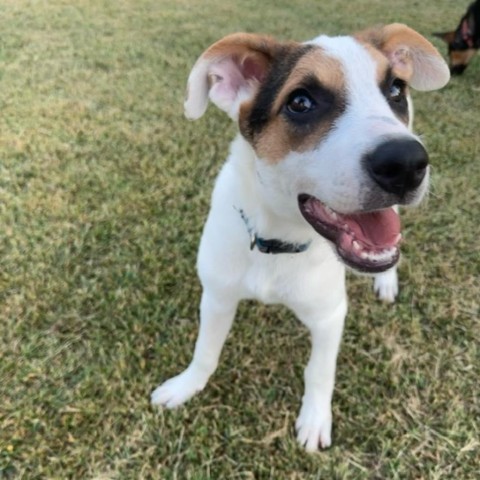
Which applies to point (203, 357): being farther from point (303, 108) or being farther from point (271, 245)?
point (303, 108)

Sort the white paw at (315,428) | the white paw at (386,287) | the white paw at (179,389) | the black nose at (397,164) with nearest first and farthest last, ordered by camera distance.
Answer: the black nose at (397,164) < the white paw at (315,428) < the white paw at (179,389) < the white paw at (386,287)

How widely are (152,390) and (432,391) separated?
147cm

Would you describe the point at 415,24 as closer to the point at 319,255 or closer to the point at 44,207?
the point at 44,207

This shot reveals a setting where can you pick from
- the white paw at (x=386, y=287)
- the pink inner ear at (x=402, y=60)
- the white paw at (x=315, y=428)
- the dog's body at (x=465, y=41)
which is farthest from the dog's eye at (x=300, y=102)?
the dog's body at (x=465, y=41)

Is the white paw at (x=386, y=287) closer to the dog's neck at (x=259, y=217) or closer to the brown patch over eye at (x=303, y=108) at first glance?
the dog's neck at (x=259, y=217)

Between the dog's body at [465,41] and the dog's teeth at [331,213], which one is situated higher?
the dog's teeth at [331,213]

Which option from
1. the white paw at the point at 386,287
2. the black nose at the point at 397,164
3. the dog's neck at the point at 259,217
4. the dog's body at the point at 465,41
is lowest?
the dog's body at the point at 465,41

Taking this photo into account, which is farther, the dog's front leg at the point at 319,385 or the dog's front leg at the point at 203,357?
the dog's front leg at the point at 203,357

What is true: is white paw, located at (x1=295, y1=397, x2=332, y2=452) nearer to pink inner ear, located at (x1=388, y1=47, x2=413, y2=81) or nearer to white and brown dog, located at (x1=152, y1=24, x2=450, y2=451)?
white and brown dog, located at (x1=152, y1=24, x2=450, y2=451)

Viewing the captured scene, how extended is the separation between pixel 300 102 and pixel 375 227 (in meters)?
0.53

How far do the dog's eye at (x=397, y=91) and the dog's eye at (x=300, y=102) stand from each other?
0.34 m

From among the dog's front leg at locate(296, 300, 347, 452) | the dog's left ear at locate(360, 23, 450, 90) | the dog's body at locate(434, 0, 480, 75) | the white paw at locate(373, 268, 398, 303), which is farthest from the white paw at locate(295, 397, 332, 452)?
the dog's body at locate(434, 0, 480, 75)

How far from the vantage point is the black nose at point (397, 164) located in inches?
66.7

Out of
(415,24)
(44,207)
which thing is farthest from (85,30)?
(415,24)
